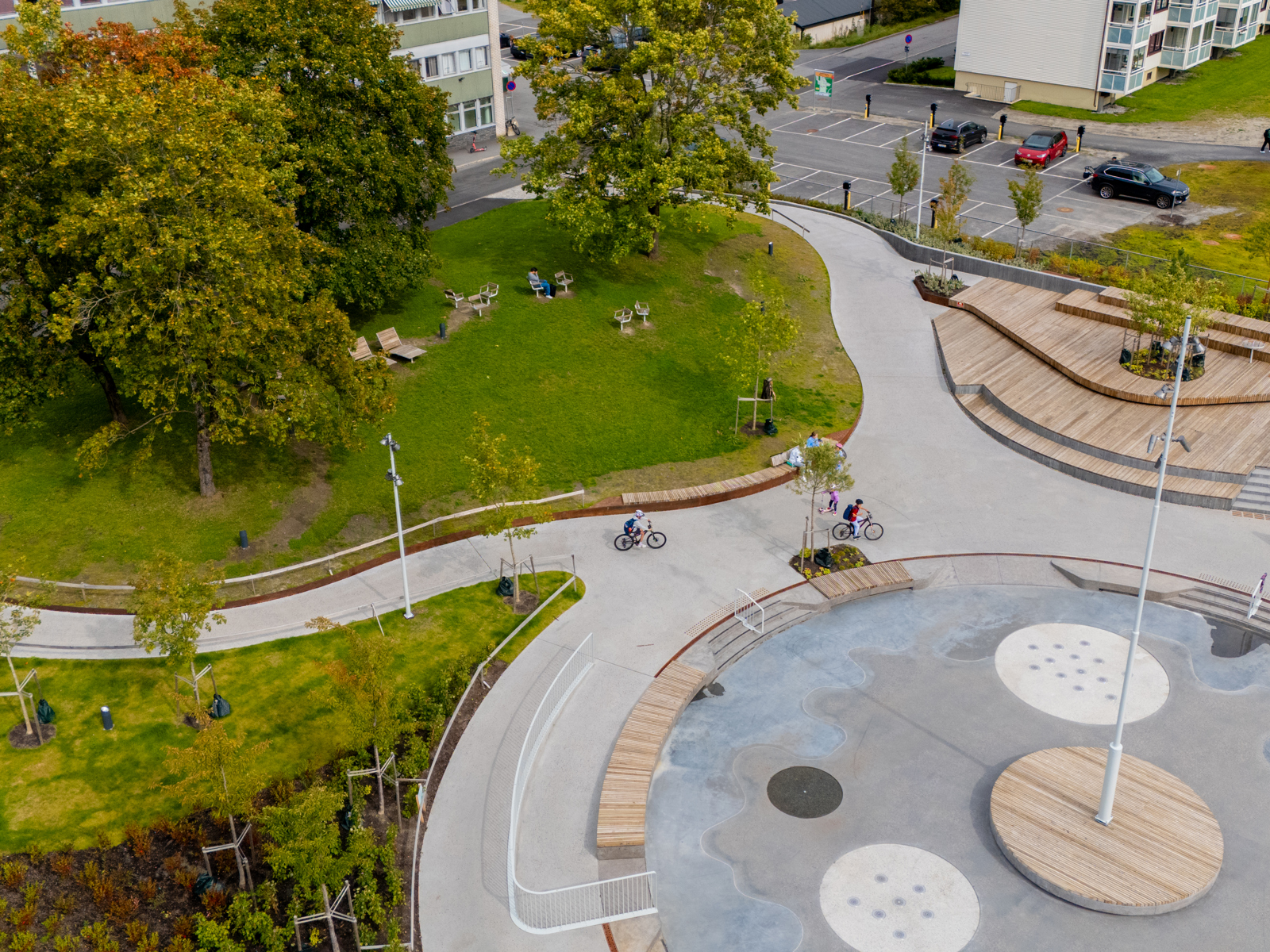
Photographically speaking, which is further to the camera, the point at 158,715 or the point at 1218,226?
the point at 1218,226

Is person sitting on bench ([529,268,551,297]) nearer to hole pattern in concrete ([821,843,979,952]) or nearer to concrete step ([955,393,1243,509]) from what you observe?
concrete step ([955,393,1243,509])

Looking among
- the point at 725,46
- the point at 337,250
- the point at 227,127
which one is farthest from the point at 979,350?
the point at 227,127

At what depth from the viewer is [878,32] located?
3723 inches

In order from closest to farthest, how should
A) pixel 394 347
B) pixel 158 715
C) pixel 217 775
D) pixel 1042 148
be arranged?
pixel 217 775 < pixel 158 715 < pixel 394 347 < pixel 1042 148

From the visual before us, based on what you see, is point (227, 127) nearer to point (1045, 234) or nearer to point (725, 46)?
point (725, 46)

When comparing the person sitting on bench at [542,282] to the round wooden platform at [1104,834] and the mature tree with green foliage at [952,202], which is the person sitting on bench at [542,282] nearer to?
the mature tree with green foliage at [952,202]

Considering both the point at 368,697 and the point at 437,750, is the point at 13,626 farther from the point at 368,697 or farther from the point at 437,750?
the point at 437,750

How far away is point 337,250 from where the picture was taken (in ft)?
123

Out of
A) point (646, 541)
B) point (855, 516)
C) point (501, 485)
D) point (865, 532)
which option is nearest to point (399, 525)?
point (501, 485)

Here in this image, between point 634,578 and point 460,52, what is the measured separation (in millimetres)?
40999

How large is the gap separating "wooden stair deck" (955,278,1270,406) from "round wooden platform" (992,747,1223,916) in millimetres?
18344

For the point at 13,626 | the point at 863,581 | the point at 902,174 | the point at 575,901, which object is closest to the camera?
the point at 575,901

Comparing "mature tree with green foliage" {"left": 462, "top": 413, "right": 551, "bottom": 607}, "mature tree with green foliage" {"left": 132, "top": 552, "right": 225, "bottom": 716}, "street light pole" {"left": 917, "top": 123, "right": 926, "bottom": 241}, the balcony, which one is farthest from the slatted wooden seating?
the balcony

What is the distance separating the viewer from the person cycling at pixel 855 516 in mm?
34844
